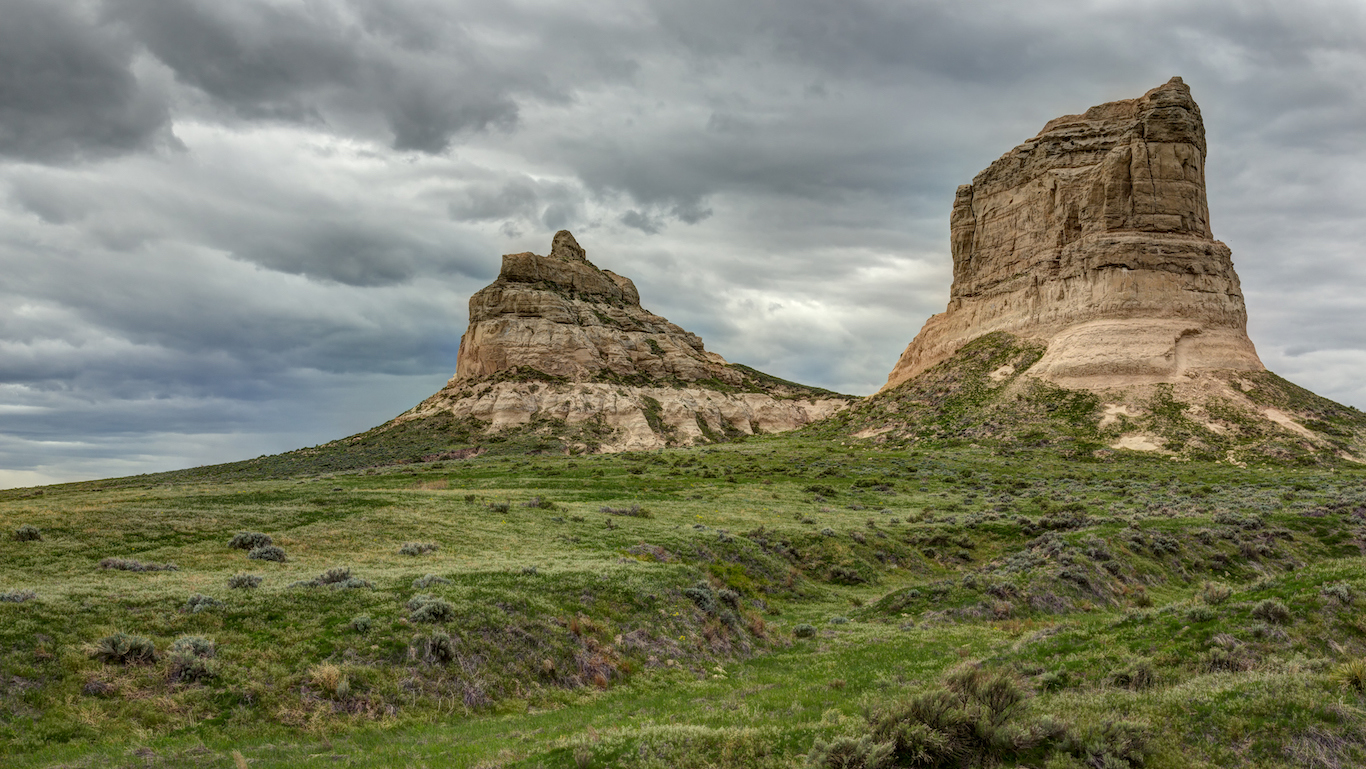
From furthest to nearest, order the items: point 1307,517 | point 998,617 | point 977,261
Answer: point 977,261
point 1307,517
point 998,617

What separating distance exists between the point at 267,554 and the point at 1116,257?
95.1m

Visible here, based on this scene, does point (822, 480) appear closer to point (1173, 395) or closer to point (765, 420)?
point (1173, 395)

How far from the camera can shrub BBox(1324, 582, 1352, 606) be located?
1351 centimetres

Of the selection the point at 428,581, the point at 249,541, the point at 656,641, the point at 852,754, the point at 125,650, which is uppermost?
the point at 249,541

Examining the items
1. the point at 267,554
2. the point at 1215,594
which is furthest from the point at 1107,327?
the point at 267,554

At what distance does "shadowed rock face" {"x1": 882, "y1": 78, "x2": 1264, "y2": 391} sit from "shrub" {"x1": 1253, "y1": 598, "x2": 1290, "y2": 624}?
7454cm

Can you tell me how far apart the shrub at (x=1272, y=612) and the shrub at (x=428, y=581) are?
19.2 m

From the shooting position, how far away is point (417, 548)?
24.5m

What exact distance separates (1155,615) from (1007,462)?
55.5 meters

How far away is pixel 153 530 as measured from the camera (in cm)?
2320

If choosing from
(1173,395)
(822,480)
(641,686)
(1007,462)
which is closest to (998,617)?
(641,686)

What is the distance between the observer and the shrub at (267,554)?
21547mm

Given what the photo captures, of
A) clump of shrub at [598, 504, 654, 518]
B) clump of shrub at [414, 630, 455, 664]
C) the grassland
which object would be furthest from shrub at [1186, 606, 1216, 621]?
clump of shrub at [598, 504, 654, 518]

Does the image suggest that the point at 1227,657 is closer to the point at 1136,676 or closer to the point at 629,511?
the point at 1136,676
